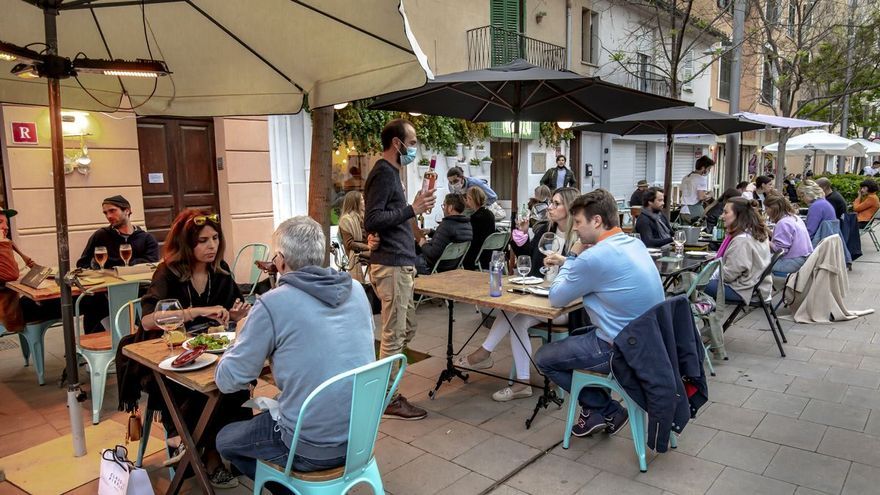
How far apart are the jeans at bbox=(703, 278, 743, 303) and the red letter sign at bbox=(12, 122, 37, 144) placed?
713 centimetres

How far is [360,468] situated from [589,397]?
168 centimetres

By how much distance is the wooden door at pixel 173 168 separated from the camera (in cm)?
758

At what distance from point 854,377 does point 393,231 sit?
395 cm

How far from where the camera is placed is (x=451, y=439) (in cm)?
367

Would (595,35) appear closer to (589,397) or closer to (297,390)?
(589,397)

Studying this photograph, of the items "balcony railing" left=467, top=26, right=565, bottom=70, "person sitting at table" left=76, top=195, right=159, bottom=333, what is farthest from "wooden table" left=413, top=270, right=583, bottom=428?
"balcony railing" left=467, top=26, right=565, bottom=70

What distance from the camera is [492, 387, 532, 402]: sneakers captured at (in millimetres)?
4230

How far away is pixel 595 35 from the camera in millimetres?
16250

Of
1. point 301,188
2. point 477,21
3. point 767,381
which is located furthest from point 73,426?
point 477,21

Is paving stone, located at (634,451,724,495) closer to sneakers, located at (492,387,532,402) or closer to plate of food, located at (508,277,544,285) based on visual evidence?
sneakers, located at (492,387,532,402)

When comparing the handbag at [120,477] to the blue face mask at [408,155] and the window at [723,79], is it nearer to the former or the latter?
the blue face mask at [408,155]

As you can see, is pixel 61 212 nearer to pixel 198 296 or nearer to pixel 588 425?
pixel 198 296

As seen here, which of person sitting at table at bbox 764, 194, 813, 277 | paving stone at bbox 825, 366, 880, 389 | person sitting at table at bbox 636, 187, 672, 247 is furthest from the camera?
person sitting at table at bbox 764, 194, 813, 277

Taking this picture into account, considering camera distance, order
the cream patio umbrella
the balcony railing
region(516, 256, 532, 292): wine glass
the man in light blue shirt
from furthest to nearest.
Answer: the balcony railing → region(516, 256, 532, 292): wine glass → the man in light blue shirt → the cream patio umbrella
